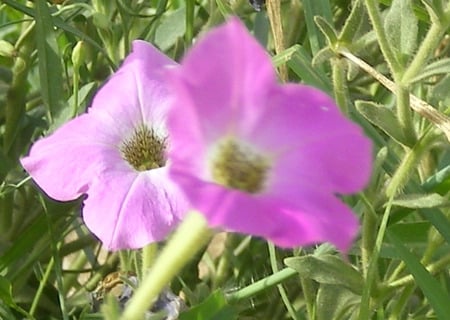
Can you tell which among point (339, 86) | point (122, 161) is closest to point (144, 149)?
point (122, 161)

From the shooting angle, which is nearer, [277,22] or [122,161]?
[122,161]

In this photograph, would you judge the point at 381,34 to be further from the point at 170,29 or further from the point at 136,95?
the point at 170,29

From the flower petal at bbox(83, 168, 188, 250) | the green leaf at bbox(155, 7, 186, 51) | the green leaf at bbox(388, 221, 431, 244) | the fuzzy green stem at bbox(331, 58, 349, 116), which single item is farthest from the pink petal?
the green leaf at bbox(155, 7, 186, 51)

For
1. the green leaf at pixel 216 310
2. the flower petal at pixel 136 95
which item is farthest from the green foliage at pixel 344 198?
the flower petal at pixel 136 95

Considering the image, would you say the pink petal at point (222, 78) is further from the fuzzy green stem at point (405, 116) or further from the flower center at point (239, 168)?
the fuzzy green stem at point (405, 116)

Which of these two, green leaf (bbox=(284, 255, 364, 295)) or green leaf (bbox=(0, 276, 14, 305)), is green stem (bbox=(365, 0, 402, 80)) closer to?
green leaf (bbox=(284, 255, 364, 295))

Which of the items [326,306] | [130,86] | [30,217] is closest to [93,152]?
[130,86]
